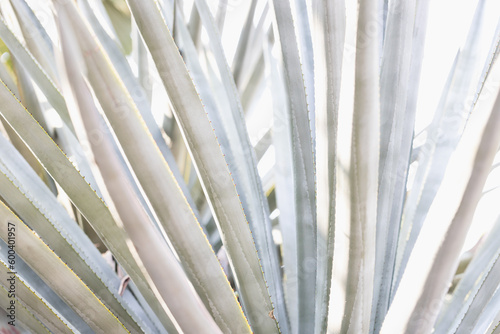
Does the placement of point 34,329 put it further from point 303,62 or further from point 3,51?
point 3,51

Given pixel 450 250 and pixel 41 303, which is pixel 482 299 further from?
pixel 41 303

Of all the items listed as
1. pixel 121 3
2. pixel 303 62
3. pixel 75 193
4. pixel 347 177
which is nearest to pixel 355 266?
pixel 347 177

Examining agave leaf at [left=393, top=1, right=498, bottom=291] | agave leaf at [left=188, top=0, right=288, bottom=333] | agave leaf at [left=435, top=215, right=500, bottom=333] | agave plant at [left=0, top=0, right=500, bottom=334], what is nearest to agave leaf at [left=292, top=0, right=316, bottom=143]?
agave plant at [left=0, top=0, right=500, bottom=334]

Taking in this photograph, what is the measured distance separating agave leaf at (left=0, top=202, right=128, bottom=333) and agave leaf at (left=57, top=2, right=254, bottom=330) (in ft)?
0.49

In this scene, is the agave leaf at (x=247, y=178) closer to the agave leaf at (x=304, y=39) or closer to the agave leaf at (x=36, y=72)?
the agave leaf at (x=304, y=39)

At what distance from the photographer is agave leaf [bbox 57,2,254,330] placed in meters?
0.36

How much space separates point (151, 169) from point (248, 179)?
0.38m

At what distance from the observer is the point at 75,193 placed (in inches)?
22.7

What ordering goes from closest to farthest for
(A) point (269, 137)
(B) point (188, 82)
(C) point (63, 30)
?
(C) point (63, 30), (B) point (188, 82), (A) point (269, 137)

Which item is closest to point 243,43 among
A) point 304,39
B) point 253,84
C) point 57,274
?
point 253,84

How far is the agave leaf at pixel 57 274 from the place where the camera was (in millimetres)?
490

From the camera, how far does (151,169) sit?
0.39 m

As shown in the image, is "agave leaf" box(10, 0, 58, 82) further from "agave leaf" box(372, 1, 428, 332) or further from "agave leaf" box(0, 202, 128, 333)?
Answer: "agave leaf" box(372, 1, 428, 332)

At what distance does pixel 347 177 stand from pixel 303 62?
42cm
